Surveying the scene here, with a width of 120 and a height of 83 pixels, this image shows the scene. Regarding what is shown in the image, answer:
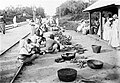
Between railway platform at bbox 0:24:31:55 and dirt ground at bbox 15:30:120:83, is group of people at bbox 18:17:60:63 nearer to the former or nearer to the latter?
dirt ground at bbox 15:30:120:83

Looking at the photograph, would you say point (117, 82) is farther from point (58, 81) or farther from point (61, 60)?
point (61, 60)

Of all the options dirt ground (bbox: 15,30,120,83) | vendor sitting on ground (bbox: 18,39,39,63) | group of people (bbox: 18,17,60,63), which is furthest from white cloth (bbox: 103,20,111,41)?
vendor sitting on ground (bbox: 18,39,39,63)

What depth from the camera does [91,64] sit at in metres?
6.66

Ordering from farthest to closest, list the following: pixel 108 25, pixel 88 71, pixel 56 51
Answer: pixel 108 25, pixel 56 51, pixel 88 71

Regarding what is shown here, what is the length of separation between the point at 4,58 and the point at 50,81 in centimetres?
423

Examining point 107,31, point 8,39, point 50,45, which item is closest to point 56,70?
point 50,45

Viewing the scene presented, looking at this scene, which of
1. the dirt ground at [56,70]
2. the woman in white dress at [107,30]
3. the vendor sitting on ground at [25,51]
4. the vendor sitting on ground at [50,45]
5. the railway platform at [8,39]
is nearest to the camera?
the dirt ground at [56,70]

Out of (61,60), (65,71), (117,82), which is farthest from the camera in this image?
(61,60)

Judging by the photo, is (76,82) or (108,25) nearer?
(76,82)

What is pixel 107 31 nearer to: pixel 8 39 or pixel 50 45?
pixel 50 45

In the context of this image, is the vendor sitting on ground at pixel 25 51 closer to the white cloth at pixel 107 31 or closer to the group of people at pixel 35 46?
the group of people at pixel 35 46

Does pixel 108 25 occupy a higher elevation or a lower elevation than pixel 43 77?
higher

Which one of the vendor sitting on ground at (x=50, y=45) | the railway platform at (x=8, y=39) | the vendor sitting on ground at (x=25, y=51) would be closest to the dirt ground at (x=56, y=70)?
the vendor sitting on ground at (x=25, y=51)

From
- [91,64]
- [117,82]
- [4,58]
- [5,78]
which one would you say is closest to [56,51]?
[4,58]
